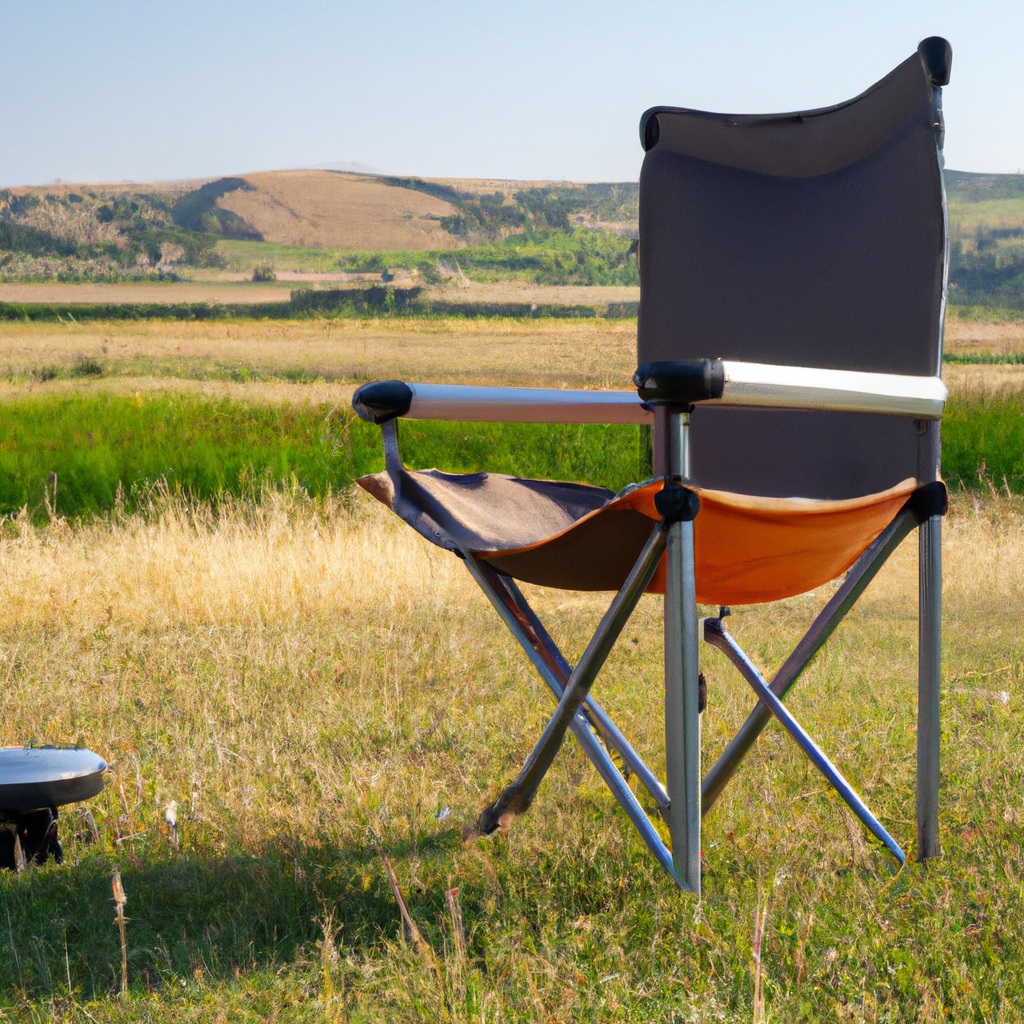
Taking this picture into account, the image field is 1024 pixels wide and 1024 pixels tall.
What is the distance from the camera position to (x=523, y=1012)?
109 centimetres

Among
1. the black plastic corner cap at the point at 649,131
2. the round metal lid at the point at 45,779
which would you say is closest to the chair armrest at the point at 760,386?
the black plastic corner cap at the point at 649,131

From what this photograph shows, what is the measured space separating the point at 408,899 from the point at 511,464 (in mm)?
7545

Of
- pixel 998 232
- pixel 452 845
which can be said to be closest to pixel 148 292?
pixel 998 232

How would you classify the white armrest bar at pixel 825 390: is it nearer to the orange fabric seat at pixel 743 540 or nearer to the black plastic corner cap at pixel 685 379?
the black plastic corner cap at pixel 685 379

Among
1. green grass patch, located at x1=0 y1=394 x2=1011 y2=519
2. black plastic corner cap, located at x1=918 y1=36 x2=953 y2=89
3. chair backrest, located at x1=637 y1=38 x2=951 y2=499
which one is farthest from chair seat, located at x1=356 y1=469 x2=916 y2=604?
green grass patch, located at x1=0 y1=394 x2=1011 y2=519

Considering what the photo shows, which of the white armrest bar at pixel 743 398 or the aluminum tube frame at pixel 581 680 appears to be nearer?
the white armrest bar at pixel 743 398

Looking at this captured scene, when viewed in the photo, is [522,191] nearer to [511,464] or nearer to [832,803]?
[511,464]

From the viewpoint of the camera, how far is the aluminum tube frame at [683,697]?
1115 millimetres

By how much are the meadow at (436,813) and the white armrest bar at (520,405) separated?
684 mm

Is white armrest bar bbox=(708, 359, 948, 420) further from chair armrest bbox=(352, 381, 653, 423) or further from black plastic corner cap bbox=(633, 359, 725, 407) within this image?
chair armrest bbox=(352, 381, 653, 423)

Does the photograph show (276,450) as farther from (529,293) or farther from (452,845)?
(529,293)

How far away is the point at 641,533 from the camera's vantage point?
3.95 ft

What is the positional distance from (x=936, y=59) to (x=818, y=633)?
825mm

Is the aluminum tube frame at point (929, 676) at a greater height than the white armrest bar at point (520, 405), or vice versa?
the white armrest bar at point (520, 405)
